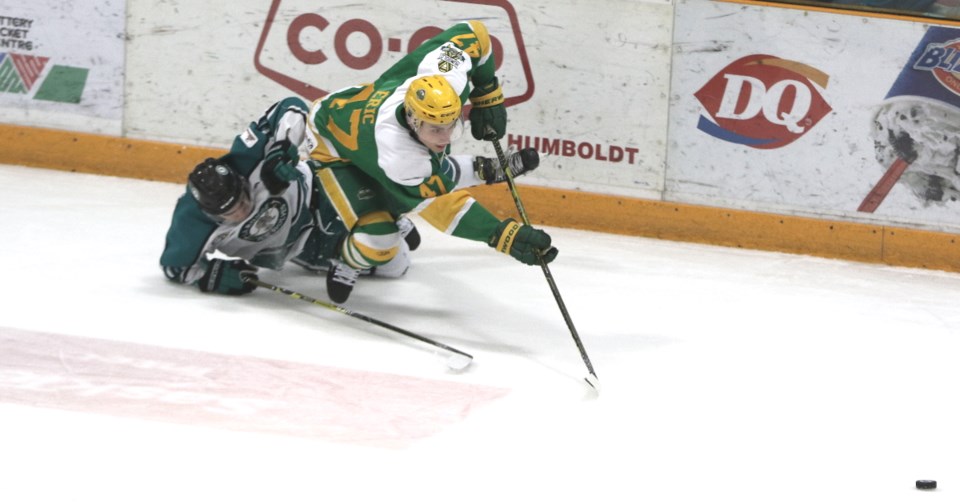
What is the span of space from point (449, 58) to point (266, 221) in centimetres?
86

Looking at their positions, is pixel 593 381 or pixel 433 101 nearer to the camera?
pixel 593 381

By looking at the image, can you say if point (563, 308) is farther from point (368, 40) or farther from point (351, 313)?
point (368, 40)

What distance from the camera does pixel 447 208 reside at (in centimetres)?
466

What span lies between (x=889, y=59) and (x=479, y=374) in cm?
252

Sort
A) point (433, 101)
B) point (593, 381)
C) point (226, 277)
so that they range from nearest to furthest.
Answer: point (593, 381) → point (433, 101) → point (226, 277)

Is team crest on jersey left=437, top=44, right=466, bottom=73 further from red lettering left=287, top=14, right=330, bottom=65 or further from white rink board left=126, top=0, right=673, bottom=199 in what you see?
red lettering left=287, top=14, right=330, bottom=65

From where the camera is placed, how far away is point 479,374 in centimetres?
413

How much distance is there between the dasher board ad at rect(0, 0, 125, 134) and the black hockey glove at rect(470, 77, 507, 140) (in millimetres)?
2191

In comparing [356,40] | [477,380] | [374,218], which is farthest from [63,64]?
[477,380]

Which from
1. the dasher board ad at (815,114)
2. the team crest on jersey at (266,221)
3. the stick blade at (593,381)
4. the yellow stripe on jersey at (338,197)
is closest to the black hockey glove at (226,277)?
the team crest on jersey at (266,221)

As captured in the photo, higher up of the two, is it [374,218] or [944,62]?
[944,62]

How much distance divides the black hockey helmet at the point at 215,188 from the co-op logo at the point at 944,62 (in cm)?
285

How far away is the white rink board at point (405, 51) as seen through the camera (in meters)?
5.88

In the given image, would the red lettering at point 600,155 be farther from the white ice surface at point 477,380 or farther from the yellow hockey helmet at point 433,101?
the yellow hockey helmet at point 433,101
